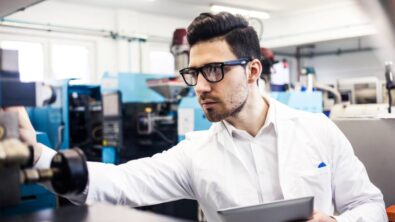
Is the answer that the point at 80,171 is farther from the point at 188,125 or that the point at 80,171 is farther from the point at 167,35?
the point at 167,35

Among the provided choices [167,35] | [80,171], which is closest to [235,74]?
[80,171]

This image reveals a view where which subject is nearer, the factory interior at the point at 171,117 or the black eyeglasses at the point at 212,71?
the factory interior at the point at 171,117

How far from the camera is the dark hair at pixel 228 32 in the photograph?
1.30 m

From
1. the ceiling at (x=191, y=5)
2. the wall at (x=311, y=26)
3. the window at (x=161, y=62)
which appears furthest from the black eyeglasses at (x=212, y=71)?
the window at (x=161, y=62)

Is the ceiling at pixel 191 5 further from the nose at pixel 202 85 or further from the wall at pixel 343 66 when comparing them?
the nose at pixel 202 85

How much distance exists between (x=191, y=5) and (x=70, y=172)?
6.16 metres

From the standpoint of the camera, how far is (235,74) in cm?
127

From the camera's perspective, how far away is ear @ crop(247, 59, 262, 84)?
134 cm

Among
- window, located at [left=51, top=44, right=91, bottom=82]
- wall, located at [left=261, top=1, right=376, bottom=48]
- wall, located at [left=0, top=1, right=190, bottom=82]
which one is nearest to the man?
wall, located at [left=0, top=1, right=190, bottom=82]

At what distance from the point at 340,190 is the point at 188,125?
1930mm

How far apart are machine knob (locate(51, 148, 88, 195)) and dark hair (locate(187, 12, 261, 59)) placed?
0.81m

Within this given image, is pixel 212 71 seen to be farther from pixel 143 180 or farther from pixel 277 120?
pixel 143 180

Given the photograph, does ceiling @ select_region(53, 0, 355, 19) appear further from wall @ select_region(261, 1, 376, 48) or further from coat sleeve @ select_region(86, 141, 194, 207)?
coat sleeve @ select_region(86, 141, 194, 207)

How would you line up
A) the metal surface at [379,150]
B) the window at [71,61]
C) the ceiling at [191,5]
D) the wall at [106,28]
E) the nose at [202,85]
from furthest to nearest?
1. the ceiling at [191,5]
2. the window at [71,61]
3. the wall at [106,28]
4. the metal surface at [379,150]
5. the nose at [202,85]
